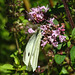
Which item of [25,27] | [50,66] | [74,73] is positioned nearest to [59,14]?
[25,27]

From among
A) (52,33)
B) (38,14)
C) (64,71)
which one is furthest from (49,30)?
(64,71)

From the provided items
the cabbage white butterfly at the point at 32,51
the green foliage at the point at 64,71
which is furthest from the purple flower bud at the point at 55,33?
the green foliage at the point at 64,71

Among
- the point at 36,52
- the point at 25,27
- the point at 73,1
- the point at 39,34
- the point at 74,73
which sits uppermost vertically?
the point at 73,1

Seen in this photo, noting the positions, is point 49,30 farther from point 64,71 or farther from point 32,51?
point 64,71

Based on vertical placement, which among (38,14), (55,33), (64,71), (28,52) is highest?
(38,14)

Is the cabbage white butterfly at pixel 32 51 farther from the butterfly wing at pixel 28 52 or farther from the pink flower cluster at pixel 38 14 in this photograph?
the pink flower cluster at pixel 38 14

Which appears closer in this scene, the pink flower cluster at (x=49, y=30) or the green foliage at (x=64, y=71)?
the pink flower cluster at (x=49, y=30)

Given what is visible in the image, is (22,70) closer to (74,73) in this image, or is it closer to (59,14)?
(74,73)

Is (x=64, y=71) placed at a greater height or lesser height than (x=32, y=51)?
lesser

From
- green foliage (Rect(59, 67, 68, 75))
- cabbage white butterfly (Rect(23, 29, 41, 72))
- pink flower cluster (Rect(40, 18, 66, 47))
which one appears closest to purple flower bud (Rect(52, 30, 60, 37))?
pink flower cluster (Rect(40, 18, 66, 47))
